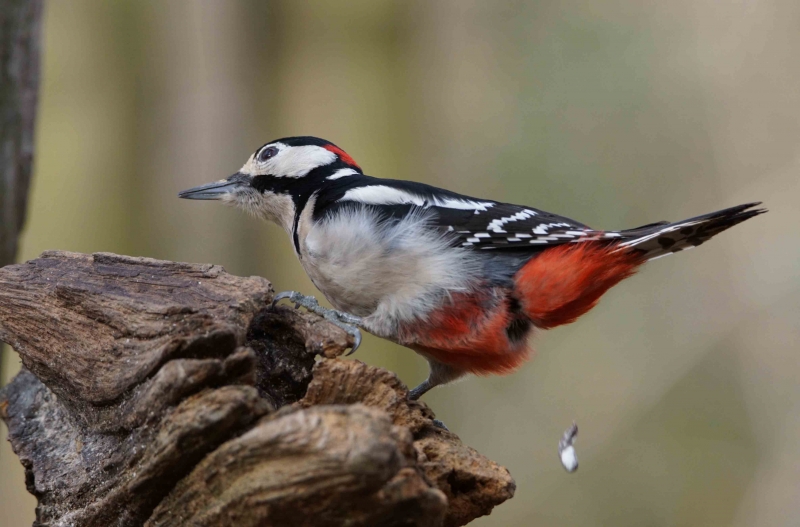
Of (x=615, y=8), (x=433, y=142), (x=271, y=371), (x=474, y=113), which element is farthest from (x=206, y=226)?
(x=615, y=8)

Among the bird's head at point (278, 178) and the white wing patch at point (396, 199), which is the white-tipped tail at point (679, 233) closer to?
the white wing patch at point (396, 199)

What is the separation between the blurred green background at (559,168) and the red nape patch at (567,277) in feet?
8.26

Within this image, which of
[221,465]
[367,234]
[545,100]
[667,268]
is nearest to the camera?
[221,465]

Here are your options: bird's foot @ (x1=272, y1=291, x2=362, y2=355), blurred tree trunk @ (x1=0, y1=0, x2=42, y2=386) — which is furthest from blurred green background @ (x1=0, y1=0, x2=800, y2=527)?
bird's foot @ (x1=272, y1=291, x2=362, y2=355)

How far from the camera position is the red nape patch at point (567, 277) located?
113 inches

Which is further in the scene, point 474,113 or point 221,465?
point 474,113

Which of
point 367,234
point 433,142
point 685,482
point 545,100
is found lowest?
point 685,482

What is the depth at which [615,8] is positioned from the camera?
6.53 meters

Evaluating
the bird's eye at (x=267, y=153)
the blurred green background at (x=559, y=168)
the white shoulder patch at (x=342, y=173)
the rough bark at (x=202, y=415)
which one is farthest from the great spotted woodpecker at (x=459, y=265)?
the blurred green background at (x=559, y=168)

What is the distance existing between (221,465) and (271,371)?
64 centimetres

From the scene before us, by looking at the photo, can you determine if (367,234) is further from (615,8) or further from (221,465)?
(615,8)

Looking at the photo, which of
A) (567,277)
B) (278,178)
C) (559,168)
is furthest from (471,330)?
(559,168)

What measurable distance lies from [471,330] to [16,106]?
1.97 m

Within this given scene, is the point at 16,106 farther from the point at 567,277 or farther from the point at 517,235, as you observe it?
the point at 567,277
